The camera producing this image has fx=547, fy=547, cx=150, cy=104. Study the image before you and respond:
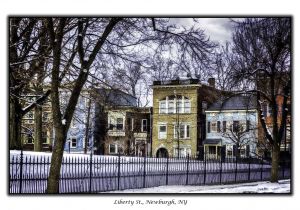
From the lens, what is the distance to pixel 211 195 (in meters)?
9.16

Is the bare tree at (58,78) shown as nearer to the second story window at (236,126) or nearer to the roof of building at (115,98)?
the roof of building at (115,98)

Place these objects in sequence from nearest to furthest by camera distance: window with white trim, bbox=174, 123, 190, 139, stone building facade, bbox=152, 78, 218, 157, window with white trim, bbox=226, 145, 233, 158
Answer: window with white trim, bbox=174, 123, 190, 139 → stone building facade, bbox=152, 78, 218, 157 → window with white trim, bbox=226, 145, 233, 158

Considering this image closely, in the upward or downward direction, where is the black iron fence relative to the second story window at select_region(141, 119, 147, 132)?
downward

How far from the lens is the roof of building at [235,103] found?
33.2 feet

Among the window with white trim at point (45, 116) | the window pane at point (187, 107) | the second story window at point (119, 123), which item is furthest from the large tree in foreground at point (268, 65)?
the window with white trim at point (45, 116)

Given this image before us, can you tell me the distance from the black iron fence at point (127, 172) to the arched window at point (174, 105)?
1040 mm

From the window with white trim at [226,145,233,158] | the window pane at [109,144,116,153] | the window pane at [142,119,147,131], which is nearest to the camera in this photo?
the window with white trim at [226,145,233,158]

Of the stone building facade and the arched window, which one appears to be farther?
the arched window

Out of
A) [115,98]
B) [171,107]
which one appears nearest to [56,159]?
[115,98]

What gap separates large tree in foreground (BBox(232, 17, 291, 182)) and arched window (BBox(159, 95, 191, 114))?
1062 mm

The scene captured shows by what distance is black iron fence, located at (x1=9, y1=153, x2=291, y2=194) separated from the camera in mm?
9359

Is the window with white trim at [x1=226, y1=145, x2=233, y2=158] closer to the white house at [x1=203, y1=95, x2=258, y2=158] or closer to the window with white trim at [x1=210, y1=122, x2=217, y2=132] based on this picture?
the white house at [x1=203, y1=95, x2=258, y2=158]

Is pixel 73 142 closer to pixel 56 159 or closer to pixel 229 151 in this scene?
pixel 56 159

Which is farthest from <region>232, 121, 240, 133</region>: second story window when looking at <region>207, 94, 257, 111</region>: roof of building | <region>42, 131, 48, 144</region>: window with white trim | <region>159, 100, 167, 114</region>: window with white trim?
<region>42, 131, 48, 144</region>: window with white trim
